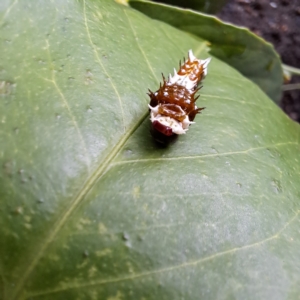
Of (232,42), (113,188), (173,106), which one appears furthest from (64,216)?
(232,42)

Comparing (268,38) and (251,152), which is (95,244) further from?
(268,38)

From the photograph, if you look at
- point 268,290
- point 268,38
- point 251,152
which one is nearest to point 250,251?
point 268,290

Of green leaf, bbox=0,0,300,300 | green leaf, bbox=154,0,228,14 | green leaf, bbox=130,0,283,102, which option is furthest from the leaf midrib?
green leaf, bbox=154,0,228,14

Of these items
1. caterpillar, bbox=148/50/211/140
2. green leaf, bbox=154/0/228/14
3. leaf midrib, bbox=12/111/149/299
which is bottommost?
leaf midrib, bbox=12/111/149/299

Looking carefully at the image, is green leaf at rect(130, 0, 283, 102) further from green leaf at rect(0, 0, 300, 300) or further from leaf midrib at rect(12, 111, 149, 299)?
leaf midrib at rect(12, 111, 149, 299)

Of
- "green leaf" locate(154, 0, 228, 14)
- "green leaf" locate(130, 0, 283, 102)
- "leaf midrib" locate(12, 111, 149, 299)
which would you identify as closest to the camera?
"leaf midrib" locate(12, 111, 149, 299)

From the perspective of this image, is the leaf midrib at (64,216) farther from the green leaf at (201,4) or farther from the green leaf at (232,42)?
the green leaf at (201,4)
